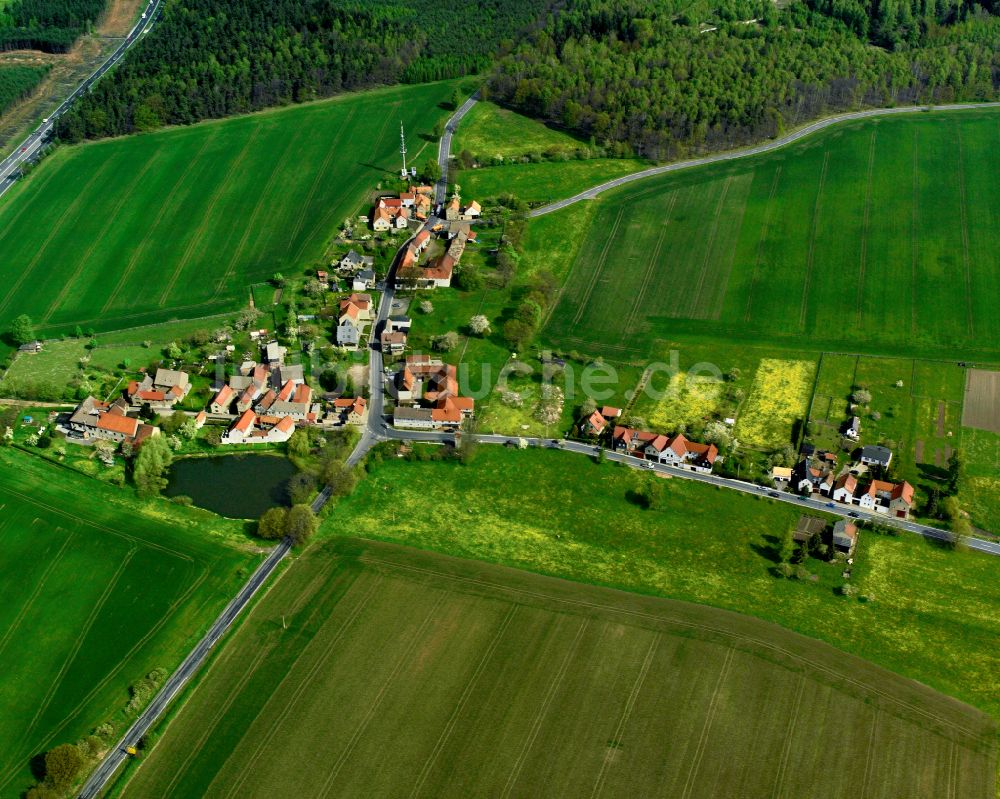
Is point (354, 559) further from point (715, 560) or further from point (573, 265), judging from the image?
point (573, 265)

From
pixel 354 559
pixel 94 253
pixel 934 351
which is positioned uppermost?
pixel 94 253

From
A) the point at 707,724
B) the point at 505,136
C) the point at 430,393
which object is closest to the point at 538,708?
the point at 707,724

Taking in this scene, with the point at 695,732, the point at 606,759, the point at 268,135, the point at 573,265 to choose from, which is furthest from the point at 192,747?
the point at 268,135

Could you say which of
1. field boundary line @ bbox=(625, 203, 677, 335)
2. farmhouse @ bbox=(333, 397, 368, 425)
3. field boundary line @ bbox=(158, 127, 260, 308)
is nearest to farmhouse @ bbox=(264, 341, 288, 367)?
farmhouse @ bbox=(333, 397, 368, 425)

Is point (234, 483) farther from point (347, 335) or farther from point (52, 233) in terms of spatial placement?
point (52, 233)

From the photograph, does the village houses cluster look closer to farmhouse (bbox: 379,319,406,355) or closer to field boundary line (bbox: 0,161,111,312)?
farmhouse (bbox: 379,319,406,355)
